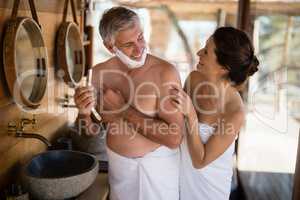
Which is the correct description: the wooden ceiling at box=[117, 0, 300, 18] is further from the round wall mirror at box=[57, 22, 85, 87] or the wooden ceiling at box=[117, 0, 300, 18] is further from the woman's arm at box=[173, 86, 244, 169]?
the woman's arm at box=[173, 86, 244, 169]

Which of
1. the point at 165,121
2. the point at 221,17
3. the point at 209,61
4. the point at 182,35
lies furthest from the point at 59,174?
the point at 221,17

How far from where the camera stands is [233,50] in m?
1.23

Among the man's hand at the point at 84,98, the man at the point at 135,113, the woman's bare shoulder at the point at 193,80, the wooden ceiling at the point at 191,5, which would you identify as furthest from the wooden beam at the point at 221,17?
the man's hand at the point at 84,98

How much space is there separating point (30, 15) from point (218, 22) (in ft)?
7.04

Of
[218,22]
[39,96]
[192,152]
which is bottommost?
[192,152]

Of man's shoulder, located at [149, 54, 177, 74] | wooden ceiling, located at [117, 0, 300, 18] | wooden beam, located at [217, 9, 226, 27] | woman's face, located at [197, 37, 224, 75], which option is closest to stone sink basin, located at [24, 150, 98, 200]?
man's shoulder, located at [149, 54, 177, 74]

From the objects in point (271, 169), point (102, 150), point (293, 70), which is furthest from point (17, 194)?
point (271, 169)

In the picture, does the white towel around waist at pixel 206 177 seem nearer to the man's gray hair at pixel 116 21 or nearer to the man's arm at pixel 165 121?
the man's arm at pixel 165 121

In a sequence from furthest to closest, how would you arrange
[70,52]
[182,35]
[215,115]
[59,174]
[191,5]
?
[182,35] → [191,5] → [70,52] → [59,174] → [215,115]

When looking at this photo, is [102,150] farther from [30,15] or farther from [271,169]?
[271,169]

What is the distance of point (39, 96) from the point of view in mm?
1484

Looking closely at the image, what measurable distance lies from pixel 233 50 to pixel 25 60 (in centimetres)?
85

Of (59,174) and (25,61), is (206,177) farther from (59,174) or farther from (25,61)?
(25,61)

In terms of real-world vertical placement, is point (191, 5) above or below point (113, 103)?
above
